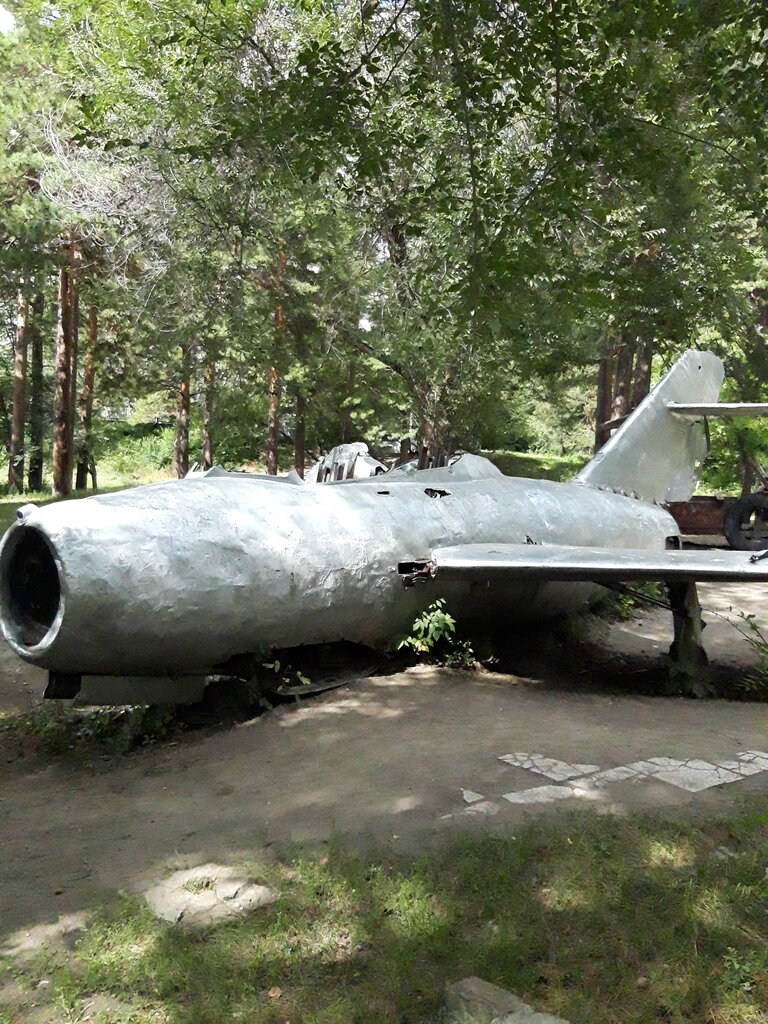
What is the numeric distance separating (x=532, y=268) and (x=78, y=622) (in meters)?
4.67

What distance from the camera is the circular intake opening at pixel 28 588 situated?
20.1 ft

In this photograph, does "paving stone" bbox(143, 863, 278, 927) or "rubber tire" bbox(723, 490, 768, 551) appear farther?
"rubber tire" bbox(723, 490, 768, 551)

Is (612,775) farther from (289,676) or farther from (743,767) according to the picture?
(289,676)

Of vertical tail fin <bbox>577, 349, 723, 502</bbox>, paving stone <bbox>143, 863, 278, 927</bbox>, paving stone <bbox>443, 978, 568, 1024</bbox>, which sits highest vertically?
vertical tail fin <bbox>577, 349, 723, 502</bbox>

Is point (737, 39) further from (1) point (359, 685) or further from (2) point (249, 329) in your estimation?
(2) point (249, 329)

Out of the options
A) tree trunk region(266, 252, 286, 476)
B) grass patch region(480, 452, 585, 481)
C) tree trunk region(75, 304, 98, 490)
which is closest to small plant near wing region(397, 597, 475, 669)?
tree trunk region(266, 252, 286, 476)

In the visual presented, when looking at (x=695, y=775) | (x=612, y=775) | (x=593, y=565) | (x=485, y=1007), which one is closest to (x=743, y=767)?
(x=695, y=775)

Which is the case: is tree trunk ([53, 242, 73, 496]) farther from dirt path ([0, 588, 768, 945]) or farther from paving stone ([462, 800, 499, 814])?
paving stone ([462, 800, 499, 814])

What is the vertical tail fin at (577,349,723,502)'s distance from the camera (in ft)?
37.5

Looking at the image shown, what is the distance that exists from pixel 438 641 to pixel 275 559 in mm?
2562

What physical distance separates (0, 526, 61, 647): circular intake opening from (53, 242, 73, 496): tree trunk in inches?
608

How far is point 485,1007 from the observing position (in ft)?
9.18

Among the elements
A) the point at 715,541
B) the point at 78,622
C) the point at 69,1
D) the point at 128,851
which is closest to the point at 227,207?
the point at 69,1

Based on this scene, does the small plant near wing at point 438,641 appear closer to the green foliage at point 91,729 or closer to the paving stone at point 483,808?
the green foliage at point 91,729
